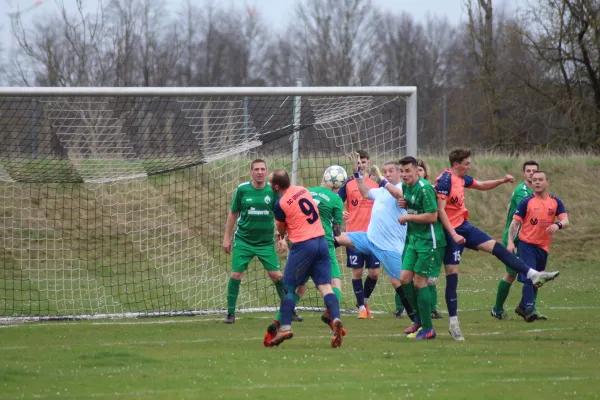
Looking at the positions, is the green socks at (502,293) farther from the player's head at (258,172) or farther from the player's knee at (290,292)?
the player's knee at (290,292)

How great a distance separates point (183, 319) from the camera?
474 inches

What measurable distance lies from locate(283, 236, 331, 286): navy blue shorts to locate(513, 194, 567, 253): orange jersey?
137 inches

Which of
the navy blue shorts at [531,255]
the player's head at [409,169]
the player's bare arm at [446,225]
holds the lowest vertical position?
the navy blue shorts at [531,255]

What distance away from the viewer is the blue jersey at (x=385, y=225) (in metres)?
11.5

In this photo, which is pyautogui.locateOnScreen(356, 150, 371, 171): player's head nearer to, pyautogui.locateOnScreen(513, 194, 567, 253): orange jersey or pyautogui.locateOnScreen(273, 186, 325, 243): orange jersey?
pyautogui.locateOnScreen(513, 194, 567, 253): orange jersey

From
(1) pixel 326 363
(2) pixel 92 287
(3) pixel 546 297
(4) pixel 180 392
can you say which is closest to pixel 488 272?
(3) pixel 546 297

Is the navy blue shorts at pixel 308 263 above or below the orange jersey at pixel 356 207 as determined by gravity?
below

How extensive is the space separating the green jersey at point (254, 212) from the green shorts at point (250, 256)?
0.23 feet

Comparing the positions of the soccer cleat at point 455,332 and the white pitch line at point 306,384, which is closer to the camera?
the white pitch line at point 306,384

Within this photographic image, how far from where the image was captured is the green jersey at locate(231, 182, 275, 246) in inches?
447

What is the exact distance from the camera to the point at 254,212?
448 inches

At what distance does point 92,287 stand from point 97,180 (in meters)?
3.44

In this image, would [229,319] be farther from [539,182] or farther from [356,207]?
[539,182]

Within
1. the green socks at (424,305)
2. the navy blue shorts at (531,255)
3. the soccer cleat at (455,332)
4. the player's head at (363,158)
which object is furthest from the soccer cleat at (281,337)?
the navy blue shorts at (531,255)
